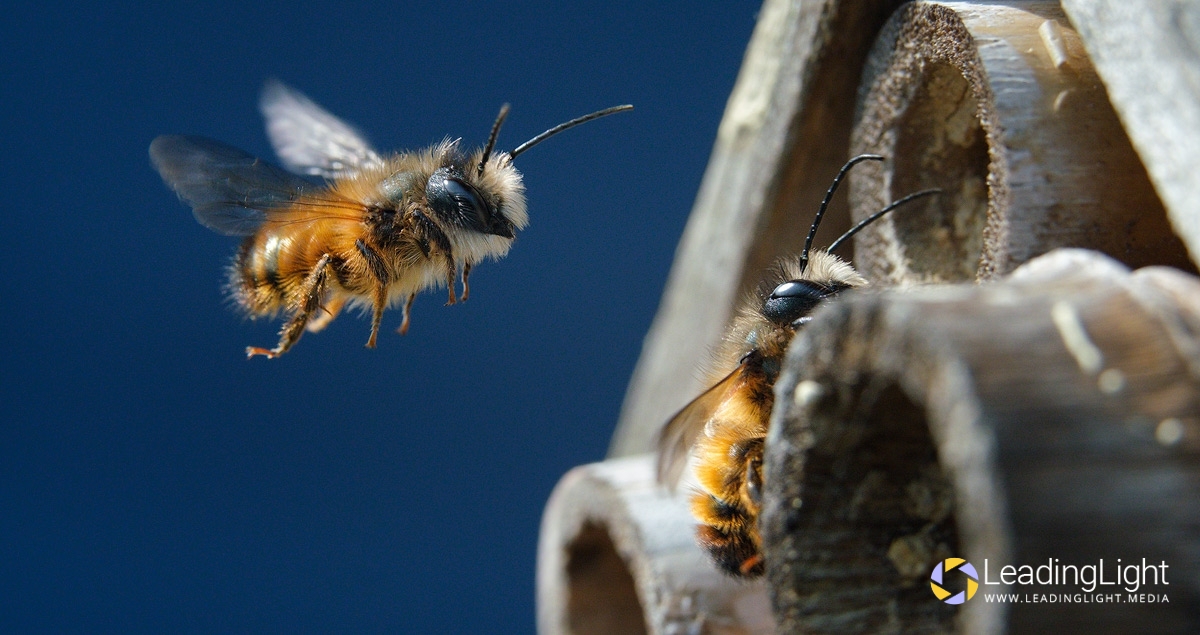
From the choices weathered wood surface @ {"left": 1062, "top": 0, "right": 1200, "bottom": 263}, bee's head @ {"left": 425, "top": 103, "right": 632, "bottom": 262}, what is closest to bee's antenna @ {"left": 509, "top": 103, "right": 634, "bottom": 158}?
bee's head @ {"left": 425, "top": 103, "right": 632, "bottom": 262}

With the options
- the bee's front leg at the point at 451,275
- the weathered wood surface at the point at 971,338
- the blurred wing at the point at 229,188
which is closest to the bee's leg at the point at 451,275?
the bee's front leg at the point at 451,275

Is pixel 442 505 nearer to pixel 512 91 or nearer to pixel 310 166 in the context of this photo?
pixel 512 91

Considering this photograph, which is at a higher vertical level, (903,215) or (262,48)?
(262,48)

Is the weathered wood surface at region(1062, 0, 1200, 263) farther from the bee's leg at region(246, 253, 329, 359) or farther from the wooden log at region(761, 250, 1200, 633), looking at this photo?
the bee's leg at region(246, 253, 329, 359)

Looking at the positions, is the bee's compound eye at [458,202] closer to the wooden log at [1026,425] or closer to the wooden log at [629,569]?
the wooden log at [629,569]

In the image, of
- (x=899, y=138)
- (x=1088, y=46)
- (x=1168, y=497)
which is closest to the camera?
(x=1168, y=497)

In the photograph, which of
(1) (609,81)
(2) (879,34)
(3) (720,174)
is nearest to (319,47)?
(1) (609,81)

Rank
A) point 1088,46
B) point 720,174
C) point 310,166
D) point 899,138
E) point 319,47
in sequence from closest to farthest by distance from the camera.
A: point 1088,46 → point 899,138 → point 720,174 → point 310,166 → point 319,47

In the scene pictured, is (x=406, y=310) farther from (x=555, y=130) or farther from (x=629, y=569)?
(x=629, y=569)

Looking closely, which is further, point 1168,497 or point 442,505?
point 442,505
